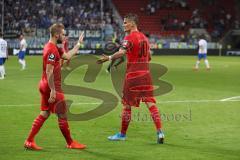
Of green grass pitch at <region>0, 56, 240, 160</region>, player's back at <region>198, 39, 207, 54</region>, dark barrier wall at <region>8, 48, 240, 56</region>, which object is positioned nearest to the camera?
green grass pitch at <region>0, 56, 240, 160</region>

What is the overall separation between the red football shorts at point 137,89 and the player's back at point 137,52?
0.13 metres

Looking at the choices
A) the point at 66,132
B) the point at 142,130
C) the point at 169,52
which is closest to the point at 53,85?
the point at 66,132

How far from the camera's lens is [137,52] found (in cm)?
998

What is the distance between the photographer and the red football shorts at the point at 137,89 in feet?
33.2

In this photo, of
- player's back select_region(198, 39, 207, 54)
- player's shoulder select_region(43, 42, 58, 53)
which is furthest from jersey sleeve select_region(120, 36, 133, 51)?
player's back select_region(198, 39, 207, 54)

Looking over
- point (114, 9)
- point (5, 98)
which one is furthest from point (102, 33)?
point (5, 98)

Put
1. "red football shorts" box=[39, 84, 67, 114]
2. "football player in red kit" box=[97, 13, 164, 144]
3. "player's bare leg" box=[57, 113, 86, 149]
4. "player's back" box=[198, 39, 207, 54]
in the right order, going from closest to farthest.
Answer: "red football shorts" box=[39, 84, 67, 114] < "player's bare leg" box=[57, 113, 86, 149] < "football player in red kit" box=[97, 13, 164, 144] < "player's back" box=[198, 39, 207, 54]

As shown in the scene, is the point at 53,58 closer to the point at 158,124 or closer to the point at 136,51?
the point at 136,51

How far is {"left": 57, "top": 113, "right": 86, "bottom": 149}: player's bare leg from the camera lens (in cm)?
932

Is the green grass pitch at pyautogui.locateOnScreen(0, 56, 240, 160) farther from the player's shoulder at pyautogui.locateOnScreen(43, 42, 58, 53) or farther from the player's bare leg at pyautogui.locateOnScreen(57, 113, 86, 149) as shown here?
the player's shoulder at pyautogui.locateOnScreen(43, 42, 58, 53)

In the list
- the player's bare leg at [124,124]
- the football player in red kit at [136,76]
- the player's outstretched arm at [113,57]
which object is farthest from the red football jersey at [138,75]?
the player's outstretched arm at [113,57]

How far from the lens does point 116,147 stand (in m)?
9.63

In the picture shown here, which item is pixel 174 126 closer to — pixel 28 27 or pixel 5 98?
pixel 5 98

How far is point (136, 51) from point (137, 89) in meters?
0.73
